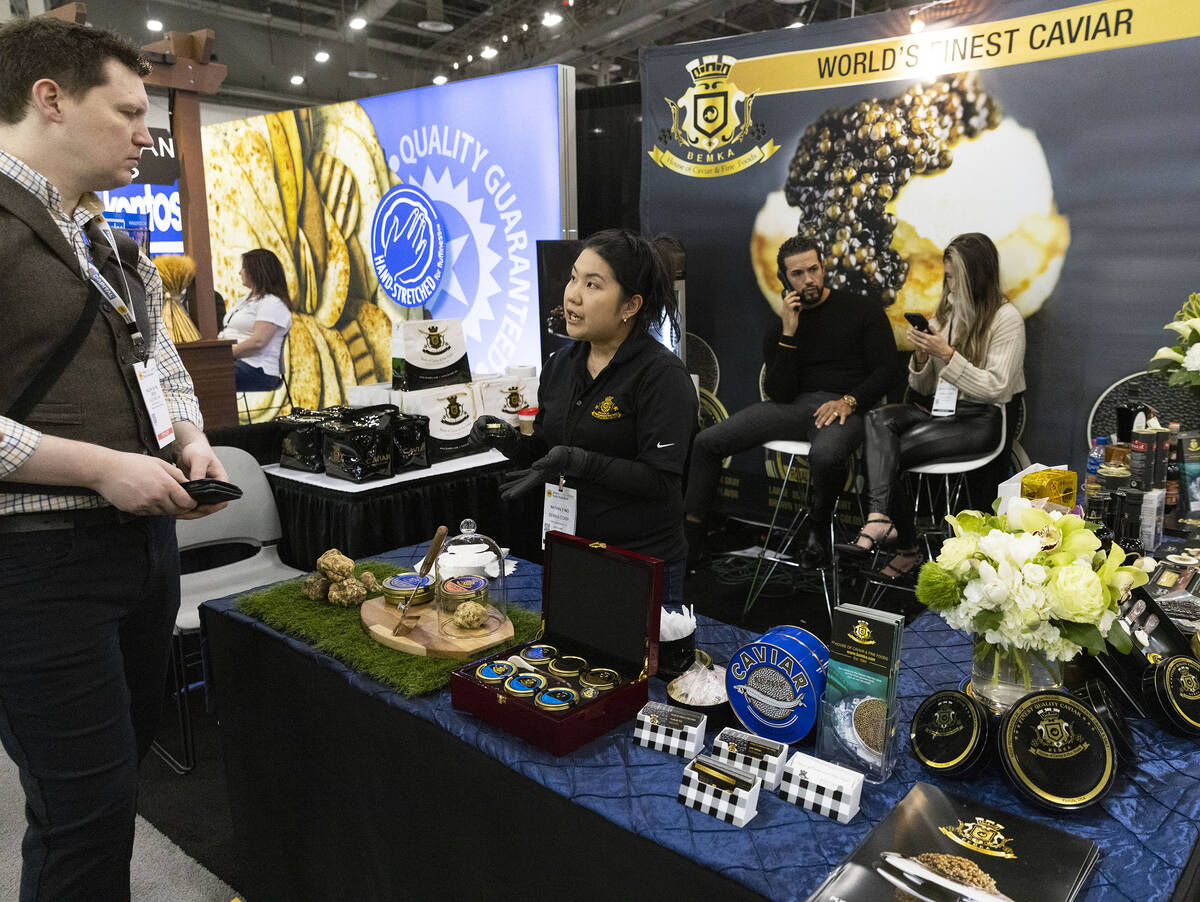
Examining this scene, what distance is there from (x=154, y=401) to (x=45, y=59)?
519 mm

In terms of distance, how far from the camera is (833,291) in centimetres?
388

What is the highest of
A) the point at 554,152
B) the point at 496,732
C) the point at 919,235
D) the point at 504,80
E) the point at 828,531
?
the point at 504,80

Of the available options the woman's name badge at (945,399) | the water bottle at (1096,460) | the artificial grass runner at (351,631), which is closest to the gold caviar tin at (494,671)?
the artificial grass runner at (351,631)

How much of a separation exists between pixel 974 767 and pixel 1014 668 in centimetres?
18

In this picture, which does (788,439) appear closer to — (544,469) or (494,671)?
(544,469)

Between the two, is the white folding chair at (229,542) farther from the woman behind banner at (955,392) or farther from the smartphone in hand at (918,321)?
the smartphone in hand at (918,321)

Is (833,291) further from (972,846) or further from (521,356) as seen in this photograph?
(972,846)

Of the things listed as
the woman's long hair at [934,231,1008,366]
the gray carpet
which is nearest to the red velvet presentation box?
the gray carpet

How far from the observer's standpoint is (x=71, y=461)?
4.04ft

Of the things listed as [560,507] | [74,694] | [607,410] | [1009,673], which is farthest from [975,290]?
[74,694]

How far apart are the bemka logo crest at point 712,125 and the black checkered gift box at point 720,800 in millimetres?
3674

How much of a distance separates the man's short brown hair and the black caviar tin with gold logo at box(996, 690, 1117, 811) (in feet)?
5.22

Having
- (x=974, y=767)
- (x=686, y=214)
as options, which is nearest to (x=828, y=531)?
(x=686, y=214)

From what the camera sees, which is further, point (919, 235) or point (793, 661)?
point (919, 235)
